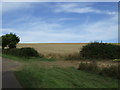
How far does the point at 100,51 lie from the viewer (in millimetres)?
25266

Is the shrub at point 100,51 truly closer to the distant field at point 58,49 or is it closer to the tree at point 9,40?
the distant field at point 58,49

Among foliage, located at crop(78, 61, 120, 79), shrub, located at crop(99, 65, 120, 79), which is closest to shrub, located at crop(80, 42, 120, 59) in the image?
foliage, located at crop(78, 61, 120, 79)

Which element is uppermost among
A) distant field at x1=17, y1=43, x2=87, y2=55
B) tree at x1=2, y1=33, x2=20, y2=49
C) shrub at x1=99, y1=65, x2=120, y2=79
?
tree at x1=2, y1=33, x2=20, y2=49

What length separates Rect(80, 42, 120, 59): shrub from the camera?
82.0 feet

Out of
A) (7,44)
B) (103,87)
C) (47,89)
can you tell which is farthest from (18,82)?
(7,44)

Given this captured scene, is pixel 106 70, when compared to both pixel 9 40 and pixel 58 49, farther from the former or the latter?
pixel 58 49

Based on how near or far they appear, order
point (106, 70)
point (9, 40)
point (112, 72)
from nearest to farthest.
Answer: point (112, 72), point (106, 70), point (9, 40)

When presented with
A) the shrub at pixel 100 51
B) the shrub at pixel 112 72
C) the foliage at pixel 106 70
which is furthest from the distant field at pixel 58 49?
the shrub at pixel 112 72

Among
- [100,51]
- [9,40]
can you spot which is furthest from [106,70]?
[9,40]

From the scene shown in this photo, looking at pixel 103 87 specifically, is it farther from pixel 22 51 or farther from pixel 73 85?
pixel 22 51

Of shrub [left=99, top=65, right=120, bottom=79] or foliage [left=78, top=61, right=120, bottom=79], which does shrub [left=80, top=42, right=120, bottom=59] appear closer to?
foliage [left=78, top=61, right=120, bottom=79]

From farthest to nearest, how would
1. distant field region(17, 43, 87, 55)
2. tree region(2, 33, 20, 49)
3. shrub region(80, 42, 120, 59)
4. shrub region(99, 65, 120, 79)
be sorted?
distant field region(17, 43, 87, 55), tree region(2, 33, 20, 49), shrub region(80, 42, 120, 59), shrub region(99, 65, 120, 79)

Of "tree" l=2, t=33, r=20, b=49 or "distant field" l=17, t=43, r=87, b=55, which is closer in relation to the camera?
"tree" l=2, t=33, r=20, b=49

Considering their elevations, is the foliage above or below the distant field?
below
